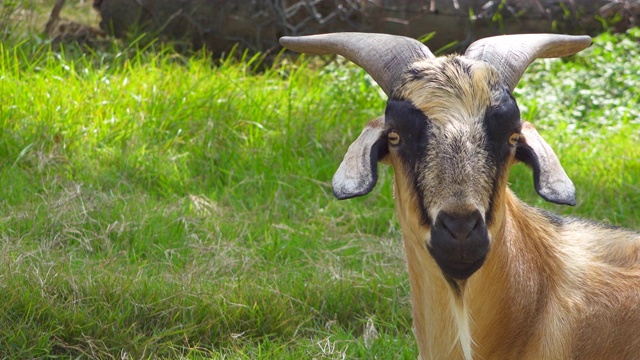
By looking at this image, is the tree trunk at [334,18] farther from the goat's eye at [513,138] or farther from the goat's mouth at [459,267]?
the goat's mouth at [459,267]

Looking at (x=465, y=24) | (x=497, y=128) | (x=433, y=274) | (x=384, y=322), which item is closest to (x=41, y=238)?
(x=384, y=322)

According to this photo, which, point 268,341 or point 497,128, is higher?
point 497,128

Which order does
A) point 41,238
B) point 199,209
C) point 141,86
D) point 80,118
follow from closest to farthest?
1. point 41,238
2. point 199,209
3. point 80,118
4. point 141,86

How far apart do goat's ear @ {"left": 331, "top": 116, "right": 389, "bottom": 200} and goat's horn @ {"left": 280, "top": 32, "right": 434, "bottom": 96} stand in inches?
9.6

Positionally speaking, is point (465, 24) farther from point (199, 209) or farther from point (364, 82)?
point (199, 209)

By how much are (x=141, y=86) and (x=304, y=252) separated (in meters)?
2.45

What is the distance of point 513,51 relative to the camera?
4.34 metres

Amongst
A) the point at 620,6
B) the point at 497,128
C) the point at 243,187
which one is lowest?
the point at 243,187

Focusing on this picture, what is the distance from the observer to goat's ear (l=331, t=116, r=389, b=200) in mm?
3973

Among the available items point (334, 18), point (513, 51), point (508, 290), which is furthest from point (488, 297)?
point (334, 18)

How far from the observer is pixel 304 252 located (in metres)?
6.44

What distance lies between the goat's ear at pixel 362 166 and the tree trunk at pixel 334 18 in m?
5.50

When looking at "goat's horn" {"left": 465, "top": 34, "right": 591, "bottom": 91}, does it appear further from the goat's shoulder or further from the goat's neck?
the goat's shoulder

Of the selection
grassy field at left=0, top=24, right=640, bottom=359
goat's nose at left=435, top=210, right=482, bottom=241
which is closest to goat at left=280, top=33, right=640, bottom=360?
goat's nose at left=435, top=210, right=482, bottom=241
